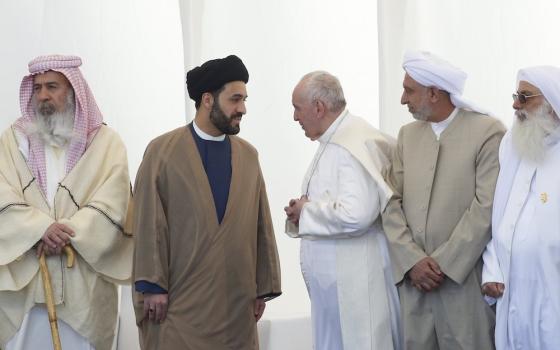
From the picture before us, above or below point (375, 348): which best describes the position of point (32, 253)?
above

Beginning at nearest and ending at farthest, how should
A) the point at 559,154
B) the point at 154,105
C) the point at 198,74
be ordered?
the point at 559,154 < the point at 198,74 < the point at 154,105

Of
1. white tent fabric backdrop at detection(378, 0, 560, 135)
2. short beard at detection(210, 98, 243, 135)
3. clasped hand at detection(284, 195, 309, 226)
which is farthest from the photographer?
white tent fabric backdrop at detection(378, 0, 560, 135)

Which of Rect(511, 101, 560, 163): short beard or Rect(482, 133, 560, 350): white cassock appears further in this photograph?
Rect(511, 101, 560, 163): short beard

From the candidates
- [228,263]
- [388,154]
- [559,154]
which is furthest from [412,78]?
[228,263]

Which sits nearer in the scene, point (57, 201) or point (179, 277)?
point (179, 277)

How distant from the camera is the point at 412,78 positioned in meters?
5.12

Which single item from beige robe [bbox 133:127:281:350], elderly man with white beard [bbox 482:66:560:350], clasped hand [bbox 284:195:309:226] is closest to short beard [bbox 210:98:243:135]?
beige robe [bbox 133:127:281:350]

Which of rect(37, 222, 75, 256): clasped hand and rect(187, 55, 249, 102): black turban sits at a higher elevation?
A: rect(187, 55, 249, 102): black turban

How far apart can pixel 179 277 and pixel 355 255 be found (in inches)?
36.3

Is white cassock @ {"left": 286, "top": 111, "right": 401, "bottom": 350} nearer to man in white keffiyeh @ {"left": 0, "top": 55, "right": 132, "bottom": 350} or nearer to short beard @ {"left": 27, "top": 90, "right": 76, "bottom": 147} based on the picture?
man in white keffiyeh @ {"left": 0, "top": 55, "right": 132, "bottom": 350}

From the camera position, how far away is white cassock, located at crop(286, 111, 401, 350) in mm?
5082

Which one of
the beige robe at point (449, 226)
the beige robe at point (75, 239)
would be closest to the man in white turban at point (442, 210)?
the beige robe at point (449, 226)

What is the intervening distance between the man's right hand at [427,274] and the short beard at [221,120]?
3.60ft

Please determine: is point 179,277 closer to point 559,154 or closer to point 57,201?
point 57,201
